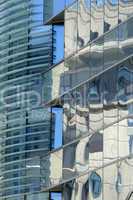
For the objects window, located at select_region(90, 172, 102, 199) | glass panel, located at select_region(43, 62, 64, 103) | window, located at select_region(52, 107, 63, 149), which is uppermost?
glass panel, located at select_region(43, 62, 64, 103)

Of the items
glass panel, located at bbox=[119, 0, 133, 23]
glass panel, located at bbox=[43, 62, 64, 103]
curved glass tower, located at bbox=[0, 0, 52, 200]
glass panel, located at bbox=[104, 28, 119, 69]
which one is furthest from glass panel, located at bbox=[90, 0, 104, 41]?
curved glass tower, located at bbox=[0, 0, 52, 200]

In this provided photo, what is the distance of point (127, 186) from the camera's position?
22625mm

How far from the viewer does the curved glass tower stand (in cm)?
3056

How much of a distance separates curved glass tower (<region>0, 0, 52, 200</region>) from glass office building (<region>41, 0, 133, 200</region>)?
145 cm

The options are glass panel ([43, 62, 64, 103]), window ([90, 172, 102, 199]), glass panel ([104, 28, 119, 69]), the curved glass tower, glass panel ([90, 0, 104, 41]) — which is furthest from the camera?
the curved glass tower

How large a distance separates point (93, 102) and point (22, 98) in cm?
655

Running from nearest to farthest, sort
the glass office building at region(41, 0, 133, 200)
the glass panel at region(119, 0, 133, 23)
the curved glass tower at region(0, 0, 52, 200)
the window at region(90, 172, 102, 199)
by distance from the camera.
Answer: the glass office building at region(41, 0, 133, 200) < the glass panel at region(119, 0, 133, 23) < the window at region(90, 172, 102, 199) < the curved glass tower at region(0, 0, 52, 200)

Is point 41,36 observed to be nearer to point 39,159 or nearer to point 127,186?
point 39,159

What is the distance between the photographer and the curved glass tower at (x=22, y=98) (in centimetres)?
3056

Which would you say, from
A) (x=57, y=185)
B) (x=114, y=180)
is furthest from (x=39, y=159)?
(x=114, y=180)

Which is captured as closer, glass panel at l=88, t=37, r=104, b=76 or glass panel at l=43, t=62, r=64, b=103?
glass panel at l=88, t=37, r=104, b=76

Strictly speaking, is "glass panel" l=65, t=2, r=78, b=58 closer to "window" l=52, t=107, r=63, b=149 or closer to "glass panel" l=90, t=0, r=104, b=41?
"glass panel" l=90, t=0, r=104, b=41

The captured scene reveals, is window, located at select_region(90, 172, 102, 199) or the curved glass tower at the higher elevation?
the curved glass tower

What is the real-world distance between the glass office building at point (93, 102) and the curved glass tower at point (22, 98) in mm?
1450
